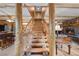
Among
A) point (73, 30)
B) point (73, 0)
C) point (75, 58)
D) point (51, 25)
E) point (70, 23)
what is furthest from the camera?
point (73, 30)

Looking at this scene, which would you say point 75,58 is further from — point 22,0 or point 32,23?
point 32,23

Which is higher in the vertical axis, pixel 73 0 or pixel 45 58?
pixel 73 0

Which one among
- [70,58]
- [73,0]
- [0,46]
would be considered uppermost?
[73,0]

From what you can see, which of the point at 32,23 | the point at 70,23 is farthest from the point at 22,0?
the point at 70,23

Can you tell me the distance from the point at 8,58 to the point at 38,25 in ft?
34.4

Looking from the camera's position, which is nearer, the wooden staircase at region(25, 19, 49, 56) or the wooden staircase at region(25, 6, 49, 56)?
the wooden staircase at region(25, 6, 49, 56)

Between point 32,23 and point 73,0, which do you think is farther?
point 32,23

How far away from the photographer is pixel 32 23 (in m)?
11.2

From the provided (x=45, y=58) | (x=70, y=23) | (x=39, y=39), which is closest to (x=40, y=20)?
(x=39, y=39)

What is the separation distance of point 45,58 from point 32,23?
1010 cm

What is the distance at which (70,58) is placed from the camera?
3.69ft

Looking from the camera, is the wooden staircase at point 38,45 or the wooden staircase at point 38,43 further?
the wooden staircase at point 38,45

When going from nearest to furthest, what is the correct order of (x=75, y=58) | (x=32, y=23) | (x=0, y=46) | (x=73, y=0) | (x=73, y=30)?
(x=73, y=0), (x=75, y=58), (x=0, y=46), (x=32, y=23), (x=73, y=30)

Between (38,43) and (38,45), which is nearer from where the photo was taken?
(38,45)
